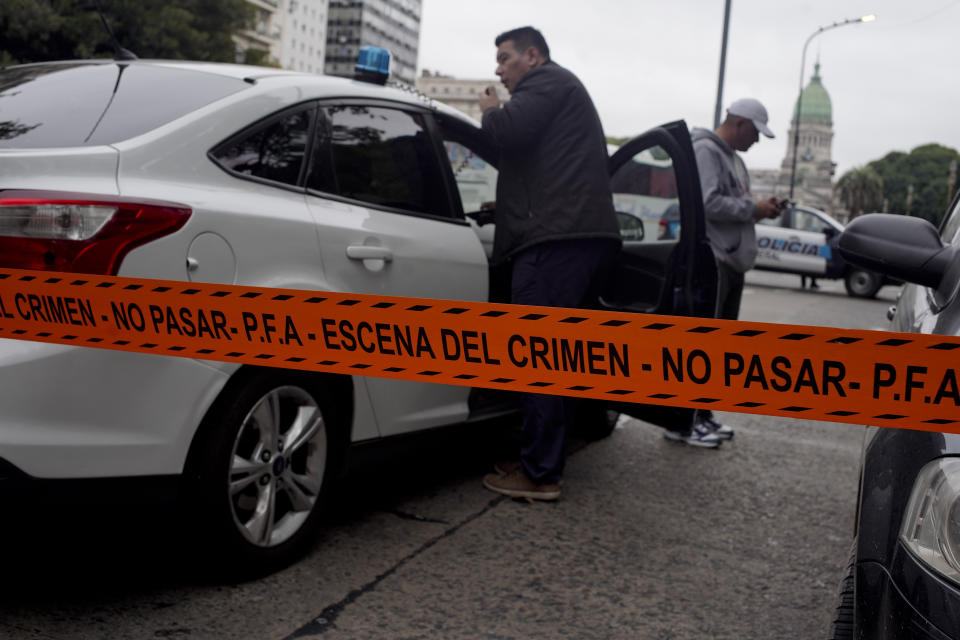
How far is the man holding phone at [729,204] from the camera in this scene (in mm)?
5496

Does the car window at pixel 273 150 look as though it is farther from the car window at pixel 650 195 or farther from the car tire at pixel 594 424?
the car tire at pixel 594 424

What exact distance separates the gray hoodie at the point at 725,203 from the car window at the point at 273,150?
2.77 m

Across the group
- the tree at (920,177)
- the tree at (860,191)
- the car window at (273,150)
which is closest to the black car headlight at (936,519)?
the car window at (273,150)

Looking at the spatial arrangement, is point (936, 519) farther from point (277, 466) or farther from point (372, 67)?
point (372, 67)

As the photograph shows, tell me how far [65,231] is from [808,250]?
20.1 meters

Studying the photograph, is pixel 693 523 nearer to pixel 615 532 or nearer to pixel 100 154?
pixel 615 532

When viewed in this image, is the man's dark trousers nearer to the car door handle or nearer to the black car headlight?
the car door handle

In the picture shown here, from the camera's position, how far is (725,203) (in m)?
5.45

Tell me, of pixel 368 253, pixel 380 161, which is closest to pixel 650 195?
pixel 380 161

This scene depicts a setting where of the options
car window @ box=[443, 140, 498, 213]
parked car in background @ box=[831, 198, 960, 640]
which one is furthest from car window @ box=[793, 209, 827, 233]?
parked car in background @ box=[831, 198, 960, 640]

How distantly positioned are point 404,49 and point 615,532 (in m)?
143

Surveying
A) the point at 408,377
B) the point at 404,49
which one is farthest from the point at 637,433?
the point at 404,49

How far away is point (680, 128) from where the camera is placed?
14.2ft

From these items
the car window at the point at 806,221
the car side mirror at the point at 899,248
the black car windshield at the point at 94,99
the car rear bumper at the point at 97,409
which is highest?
the car window at the point at 806,221
